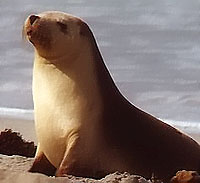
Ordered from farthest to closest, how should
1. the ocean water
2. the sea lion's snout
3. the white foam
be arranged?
the ocean water, the white foam, the sea lion's snout

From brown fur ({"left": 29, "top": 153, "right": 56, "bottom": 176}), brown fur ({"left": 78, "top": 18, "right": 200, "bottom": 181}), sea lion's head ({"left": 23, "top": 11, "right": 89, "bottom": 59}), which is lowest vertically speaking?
brown fur ({"left": 29, "top": 153, "right": 56, "bottom": 176})

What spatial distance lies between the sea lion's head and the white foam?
66cm

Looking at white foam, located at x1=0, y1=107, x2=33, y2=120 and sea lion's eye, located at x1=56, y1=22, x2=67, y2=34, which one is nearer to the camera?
sea lion's eye, located at x1=56, y1=22, x2=67, y2=34

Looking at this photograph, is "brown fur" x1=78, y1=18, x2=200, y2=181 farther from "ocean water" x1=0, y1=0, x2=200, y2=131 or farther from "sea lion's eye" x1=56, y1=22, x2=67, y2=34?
"ocean water" x1=0, y1=0, x2=200, y2=131

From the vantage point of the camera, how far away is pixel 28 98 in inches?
59.4

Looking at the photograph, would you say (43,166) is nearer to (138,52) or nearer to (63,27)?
(63,27)

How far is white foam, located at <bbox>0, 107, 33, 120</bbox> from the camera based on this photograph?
1344 millimetres

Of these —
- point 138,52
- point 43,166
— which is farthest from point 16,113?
point 43,166

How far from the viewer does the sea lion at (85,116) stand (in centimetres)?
67

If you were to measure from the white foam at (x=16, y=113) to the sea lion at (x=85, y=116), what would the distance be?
2.14 feet

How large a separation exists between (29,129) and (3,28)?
767 mm

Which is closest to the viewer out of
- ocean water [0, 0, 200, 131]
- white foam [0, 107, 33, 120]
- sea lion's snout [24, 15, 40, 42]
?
sea lion's snout [24, 15, 40, 42]

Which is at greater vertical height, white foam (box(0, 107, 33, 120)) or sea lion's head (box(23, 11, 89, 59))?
sea lion's head (box(23, 11, 89, 59))

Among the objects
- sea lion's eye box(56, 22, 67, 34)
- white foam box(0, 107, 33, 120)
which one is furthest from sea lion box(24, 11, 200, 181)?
white foam box(0, 107, 33, 120)
